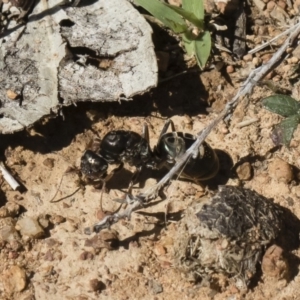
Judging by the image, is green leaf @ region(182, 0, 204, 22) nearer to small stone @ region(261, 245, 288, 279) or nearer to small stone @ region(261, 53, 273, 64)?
small stone @ region(261, 53, 273, 64)

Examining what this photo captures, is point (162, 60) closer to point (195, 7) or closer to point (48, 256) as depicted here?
point (195, 7)

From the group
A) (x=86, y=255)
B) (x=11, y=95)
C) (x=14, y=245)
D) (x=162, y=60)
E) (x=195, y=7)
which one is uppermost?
(x=195, y=7)

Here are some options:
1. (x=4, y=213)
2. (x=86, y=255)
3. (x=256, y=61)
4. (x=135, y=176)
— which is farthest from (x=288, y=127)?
(x=4, y=213)

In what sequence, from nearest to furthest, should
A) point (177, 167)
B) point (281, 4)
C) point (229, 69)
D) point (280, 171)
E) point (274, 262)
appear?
point (177, 167)
point (274, 262)
point (280, 171)
point (229, 69)
point (281, 4)

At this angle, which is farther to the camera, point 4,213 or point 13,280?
point 4,213

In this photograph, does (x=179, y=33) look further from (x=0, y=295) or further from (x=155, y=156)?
(x=0, y=295)

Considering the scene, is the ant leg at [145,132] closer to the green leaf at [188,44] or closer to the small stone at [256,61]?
the green leaf at [188,44]
